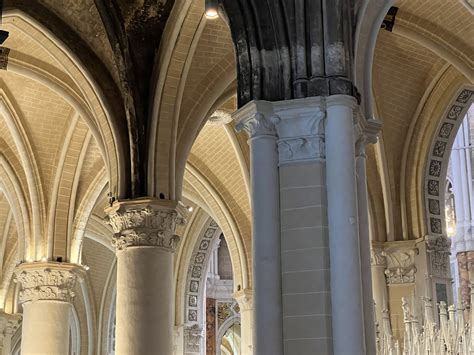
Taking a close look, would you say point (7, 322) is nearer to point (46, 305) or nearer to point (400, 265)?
point (46, 305)

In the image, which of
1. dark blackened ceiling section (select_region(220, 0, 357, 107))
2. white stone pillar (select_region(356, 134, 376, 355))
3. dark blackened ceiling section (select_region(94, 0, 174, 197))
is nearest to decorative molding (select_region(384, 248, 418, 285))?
dark blackened ceiling section (select_region(94, 0, 174, 197))

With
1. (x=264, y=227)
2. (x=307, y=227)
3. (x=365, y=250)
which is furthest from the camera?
(x=365, y=250)

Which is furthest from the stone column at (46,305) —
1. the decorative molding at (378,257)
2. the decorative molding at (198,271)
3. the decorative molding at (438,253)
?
the decorative molding at (198,271)

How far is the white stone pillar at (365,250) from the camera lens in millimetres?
8961

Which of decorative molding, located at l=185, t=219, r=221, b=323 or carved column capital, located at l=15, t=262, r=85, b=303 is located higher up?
decorative molding, located at l=185, t=219, r=221, b=323

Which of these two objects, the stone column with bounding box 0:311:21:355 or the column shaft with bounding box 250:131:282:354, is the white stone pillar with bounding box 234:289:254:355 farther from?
the column shaft with bounding box 250:131:282:354

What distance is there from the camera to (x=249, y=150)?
594 inches

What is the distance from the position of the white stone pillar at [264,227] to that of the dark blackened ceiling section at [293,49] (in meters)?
0.27

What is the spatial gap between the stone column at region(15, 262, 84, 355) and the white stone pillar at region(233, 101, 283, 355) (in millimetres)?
7005

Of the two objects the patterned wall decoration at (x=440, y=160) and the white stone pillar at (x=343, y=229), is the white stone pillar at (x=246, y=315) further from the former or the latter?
the white stone pillar at (x=343, y=229)

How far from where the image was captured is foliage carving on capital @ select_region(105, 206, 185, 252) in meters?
12.6

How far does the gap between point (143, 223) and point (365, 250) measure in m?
4.29

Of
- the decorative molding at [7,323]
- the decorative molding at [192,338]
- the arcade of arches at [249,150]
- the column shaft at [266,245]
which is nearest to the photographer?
the column shaft at [266,245]

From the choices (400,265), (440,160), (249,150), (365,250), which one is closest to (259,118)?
(365,250)
